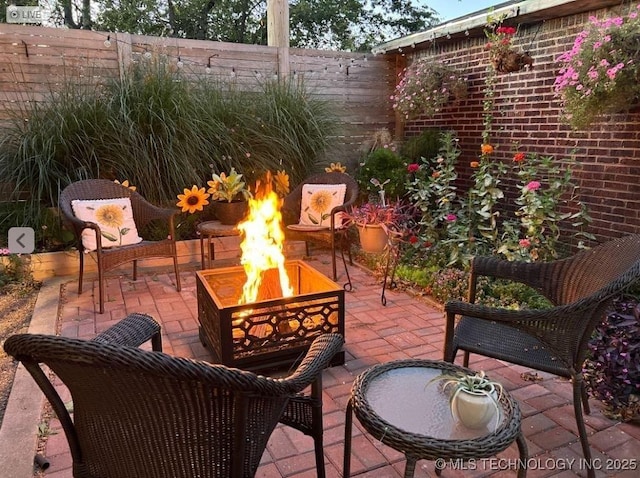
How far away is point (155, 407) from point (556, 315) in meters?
1.26

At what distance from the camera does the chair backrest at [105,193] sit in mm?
3455

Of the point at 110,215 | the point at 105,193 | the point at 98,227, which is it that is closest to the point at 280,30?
the point at 105,193

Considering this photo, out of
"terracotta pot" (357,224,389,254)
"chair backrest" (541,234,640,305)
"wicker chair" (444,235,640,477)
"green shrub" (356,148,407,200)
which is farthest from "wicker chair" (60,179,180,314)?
"chair backrest" (541,234,640,305)

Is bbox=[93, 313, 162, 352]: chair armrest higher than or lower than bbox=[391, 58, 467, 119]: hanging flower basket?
lower

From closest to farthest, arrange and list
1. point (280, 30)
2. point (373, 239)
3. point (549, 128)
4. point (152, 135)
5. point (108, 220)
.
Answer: point (108, 220) < point (549, 128) < point (152, 135) < point (373, 239) < point (280, 30)

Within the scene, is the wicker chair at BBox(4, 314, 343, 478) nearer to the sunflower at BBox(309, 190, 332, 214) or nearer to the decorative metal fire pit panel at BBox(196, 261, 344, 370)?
the decorative metal fire pit panel at BBox(196, 261, 344, 370)

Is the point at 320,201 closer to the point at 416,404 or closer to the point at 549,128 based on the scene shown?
the point at 549,128

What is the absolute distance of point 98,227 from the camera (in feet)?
10.1

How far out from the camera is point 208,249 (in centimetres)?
403

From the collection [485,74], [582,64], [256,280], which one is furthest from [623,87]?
[256,280]

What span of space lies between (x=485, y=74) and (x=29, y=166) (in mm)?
4215

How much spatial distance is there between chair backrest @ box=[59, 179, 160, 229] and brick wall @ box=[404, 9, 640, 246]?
3251mm

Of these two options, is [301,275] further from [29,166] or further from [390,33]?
[390,33]

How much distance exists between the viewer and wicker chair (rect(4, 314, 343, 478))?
0.91 metres
